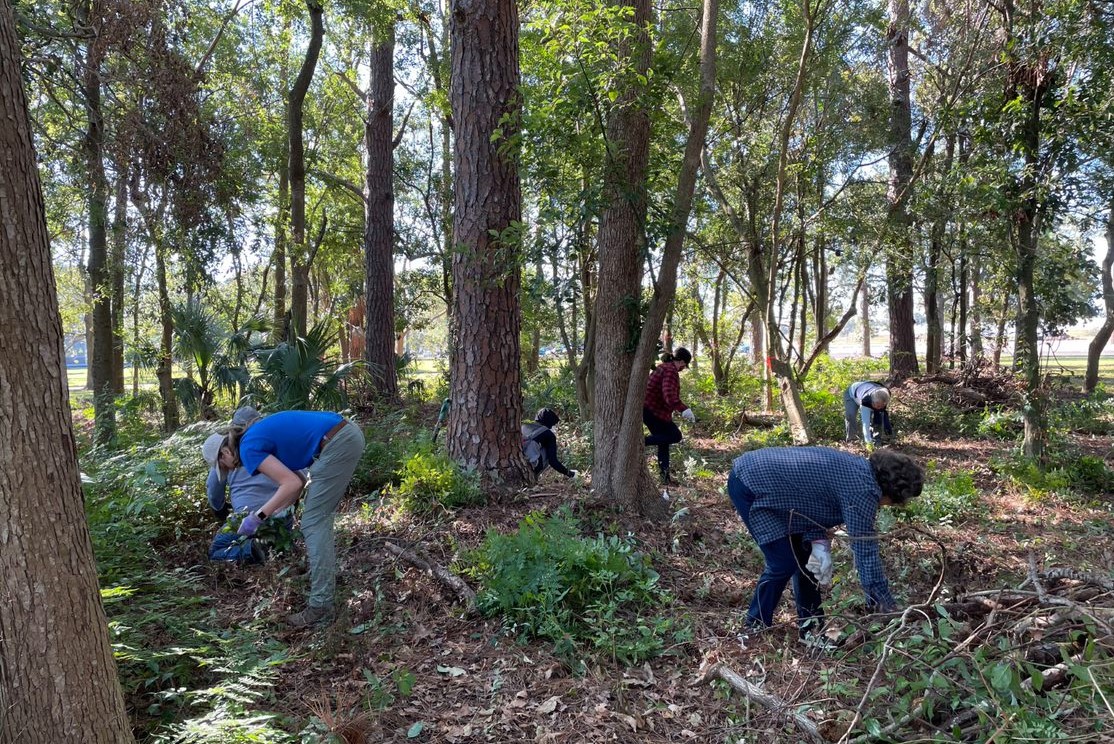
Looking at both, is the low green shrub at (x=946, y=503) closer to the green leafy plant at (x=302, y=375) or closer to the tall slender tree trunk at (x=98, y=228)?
Result: the green leafy plant at (x=302, y=375)

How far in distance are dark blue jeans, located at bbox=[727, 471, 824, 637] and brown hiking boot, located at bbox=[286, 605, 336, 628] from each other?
8.53 ft

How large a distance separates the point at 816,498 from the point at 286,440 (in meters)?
3.27

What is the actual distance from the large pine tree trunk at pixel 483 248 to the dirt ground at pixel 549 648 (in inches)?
25.6

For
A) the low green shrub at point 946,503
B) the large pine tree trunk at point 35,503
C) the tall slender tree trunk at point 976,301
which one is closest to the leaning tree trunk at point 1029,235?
the tall slender tree trunk at point 976,301

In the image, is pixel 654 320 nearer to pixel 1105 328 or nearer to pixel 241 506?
pixel 241 506

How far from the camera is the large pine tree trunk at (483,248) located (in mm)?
6438

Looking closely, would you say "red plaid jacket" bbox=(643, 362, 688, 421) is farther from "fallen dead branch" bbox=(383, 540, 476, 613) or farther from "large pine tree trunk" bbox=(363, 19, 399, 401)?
"large pine tree trunk" bbox=(363, 19, 399, 401)

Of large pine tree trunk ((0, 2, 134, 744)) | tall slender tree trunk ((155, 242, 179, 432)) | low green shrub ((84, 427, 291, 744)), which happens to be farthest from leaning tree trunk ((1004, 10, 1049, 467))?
tall slender tree trunk ((155, 242, 179, 432))

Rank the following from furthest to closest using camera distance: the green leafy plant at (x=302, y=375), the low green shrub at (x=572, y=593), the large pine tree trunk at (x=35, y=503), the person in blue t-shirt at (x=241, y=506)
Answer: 1. the green leafy plant at (x=302, y=375)
2. the person in blue t-shirt at (x=241, y=506)
3. the low green shrub at (x=572, y=593)
4. the large pine tree trunk at (x=35, y=503)

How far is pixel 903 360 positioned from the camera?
15664 mm

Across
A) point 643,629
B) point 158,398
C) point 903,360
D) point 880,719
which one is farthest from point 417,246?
point 880,719

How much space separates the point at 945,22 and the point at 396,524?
12.2 metres

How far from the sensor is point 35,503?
8.06 ft

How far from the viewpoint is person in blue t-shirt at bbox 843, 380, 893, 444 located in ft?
32.4
